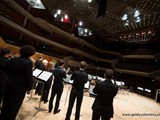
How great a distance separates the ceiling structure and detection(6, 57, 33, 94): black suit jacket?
5.20 m

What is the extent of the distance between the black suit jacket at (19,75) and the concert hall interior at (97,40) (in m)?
1.68

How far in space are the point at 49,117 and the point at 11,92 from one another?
2089 millimetres

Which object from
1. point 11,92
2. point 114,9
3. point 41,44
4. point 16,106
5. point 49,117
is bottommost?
point 49,117

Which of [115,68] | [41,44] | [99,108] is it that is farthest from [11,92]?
[115,68]

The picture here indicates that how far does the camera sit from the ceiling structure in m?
10.8

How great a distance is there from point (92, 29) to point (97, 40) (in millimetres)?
10873

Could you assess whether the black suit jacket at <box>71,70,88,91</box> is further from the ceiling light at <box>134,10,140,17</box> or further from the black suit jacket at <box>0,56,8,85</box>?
the ceiling light at <box>134,10,140,17</box>

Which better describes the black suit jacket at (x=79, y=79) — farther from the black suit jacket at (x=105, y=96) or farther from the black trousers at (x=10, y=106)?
the black trousers at (x=10, y=106)

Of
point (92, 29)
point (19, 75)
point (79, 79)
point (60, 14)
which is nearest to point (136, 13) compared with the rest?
point (60, 14)

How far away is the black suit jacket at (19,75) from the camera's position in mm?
2361

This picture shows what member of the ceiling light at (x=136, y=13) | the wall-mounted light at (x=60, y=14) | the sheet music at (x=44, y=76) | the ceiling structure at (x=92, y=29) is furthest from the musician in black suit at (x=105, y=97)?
the wall-mounted light at (x=60, y=14)

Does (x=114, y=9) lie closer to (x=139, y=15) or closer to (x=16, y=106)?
(x=139, y=15)

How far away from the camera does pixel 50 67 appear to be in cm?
577

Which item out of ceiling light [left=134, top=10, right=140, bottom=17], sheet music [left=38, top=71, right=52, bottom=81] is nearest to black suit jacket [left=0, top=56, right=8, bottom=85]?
sheet music [left=38, top=71, right=52, bottom=81]
